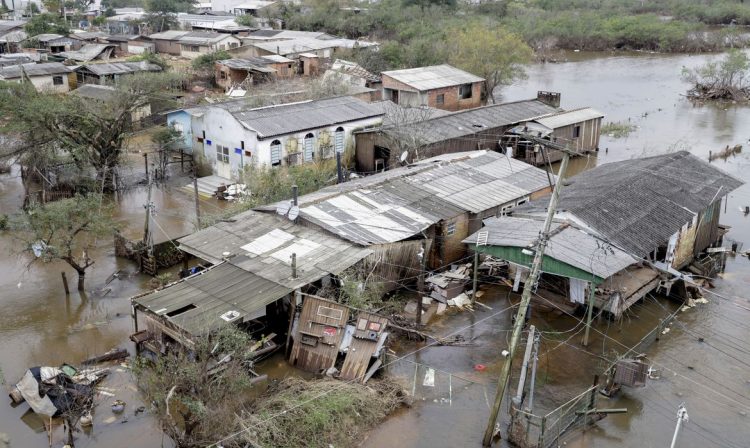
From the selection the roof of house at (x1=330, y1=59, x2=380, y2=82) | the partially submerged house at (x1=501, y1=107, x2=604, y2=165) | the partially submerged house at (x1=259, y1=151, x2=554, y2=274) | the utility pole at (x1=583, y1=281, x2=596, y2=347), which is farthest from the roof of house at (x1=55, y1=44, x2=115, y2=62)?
the utility pole at (x1=583, y1=281, x2=596, y2=347)

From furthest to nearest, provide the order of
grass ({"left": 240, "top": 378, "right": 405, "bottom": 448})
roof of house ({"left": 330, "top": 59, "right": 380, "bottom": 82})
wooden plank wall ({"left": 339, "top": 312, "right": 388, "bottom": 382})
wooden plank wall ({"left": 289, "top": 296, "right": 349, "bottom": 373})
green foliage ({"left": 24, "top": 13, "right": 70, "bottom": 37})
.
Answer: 1. green foliage ({"left": 24, "top": 13, "right": 70, "bottom": 37})
2. roof of house ({"left": 330, "top": 59, "right": 380, "bottom": 82})
3. wooden plank wall ({"left": 289, "top": 296, "right": 349, "bottom": 373})
4. wooden plank wall ({"left": 339, "top": 312, "right": 388, "bottom": 382})
5. grass ({"left": 240, "top": 378, "right": 405, "bottom": 448})

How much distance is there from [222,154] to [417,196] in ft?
38.1

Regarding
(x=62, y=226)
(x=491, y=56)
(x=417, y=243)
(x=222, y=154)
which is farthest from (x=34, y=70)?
(x=417, y=243)

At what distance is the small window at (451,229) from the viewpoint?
837 inches

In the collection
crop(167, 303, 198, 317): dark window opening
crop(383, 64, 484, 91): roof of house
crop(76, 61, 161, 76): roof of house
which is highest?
crop(383, 64, 484, 91): roof of house

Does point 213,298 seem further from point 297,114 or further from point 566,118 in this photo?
point 566,118

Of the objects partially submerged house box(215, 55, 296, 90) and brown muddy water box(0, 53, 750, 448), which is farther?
partially submerged house box(215, 55, 296, 90)

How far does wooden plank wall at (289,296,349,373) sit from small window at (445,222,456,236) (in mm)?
6216

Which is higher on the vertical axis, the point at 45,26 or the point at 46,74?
the point at 45,26

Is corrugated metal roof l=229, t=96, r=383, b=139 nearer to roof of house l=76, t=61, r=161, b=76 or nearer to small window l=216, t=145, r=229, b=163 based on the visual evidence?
small window l=216, t=145, r=229, b=163

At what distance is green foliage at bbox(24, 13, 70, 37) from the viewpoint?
201 ft

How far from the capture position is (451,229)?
2145 centimetres

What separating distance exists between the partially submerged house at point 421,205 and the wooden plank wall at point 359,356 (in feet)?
9.87

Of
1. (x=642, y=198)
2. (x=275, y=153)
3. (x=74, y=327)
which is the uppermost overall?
(x=642, y=198)
